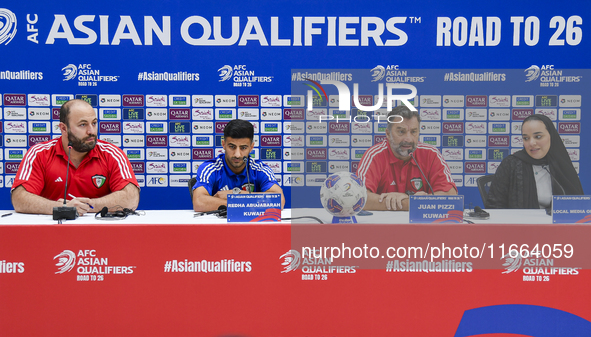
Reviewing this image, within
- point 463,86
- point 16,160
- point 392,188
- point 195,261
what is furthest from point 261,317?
point 16,160

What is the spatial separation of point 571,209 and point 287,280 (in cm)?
122

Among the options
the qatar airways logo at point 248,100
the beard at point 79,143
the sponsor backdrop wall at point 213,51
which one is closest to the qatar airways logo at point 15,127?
the sponsor backdrop wall at point 213,51

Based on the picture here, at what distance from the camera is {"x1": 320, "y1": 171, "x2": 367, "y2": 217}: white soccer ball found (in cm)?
151

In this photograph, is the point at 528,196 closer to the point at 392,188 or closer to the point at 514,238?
the point at 514,238

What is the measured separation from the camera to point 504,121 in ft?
5.28

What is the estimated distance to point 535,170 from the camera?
170 centimetres

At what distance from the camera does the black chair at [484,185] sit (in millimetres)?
1634

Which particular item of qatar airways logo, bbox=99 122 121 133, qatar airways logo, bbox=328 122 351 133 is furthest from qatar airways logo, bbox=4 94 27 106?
qatar airways logo, bbox=328 122 351 133

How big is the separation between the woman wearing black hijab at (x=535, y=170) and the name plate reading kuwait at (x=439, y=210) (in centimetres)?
24

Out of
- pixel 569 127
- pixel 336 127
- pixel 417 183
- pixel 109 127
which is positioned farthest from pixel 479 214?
pixel 109 127

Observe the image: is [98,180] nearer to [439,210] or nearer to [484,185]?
[439,210]

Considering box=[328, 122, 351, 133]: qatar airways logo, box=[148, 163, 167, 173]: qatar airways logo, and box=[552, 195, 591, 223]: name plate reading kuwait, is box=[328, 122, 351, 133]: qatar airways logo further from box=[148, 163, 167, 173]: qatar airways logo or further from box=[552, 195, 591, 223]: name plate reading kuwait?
box=[148, 163, 167, 173]: qatar airways logo

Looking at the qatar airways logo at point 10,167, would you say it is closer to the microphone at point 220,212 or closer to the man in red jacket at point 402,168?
the microphone at point 220,212

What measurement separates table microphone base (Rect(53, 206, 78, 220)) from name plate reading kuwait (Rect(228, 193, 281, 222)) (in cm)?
69
